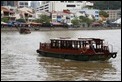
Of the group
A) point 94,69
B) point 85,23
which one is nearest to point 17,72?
point 94,69

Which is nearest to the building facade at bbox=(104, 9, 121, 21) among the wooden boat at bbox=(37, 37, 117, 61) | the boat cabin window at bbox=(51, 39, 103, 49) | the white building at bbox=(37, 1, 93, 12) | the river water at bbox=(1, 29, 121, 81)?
the white building at bbox=(37, 1, 93, 12)

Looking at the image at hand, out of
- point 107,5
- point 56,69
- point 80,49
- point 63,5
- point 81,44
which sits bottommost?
point 107,5

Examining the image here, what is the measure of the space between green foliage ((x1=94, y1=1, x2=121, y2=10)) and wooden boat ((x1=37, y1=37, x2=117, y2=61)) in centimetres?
7678

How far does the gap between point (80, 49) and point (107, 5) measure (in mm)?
80208

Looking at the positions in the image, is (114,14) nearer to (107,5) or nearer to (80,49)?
(107,5)

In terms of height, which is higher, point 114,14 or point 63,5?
point 63,5

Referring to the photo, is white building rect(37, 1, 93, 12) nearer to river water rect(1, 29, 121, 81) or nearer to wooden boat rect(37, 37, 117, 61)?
wooden boat rect(37, 37, 117, 61)

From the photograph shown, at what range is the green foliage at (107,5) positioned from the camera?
9844 cm

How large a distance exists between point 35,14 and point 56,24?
7.95 m

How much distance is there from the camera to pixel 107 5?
99125mm

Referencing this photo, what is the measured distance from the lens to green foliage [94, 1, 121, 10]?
98.4 meters

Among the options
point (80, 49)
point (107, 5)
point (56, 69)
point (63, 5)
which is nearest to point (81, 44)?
point (80, 49)

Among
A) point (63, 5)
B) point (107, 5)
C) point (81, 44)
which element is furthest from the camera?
point (107, 5)

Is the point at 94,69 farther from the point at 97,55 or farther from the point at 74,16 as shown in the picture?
the point at 74,16
